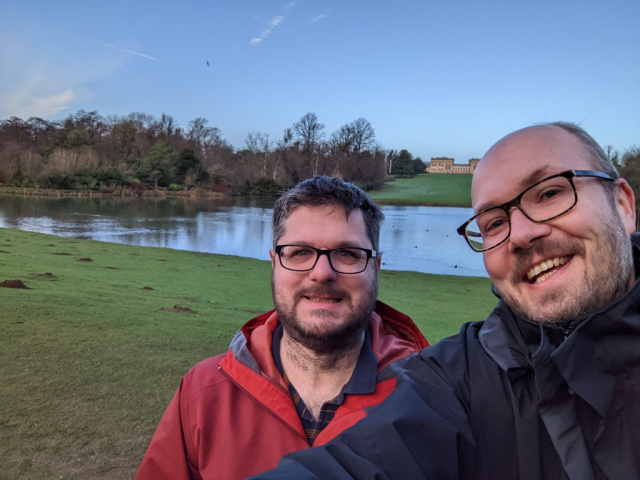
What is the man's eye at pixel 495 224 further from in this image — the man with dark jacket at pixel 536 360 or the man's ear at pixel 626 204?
the man's ear at pixel 626 204

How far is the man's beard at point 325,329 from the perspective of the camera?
1653 millimetres

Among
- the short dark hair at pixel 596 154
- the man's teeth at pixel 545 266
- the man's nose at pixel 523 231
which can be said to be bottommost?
the man's teeth at pixel 545 266

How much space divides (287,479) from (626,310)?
0.91 meters

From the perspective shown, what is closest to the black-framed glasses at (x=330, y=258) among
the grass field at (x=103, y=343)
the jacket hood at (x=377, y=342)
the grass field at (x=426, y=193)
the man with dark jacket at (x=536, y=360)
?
the jacket hood at (x=377, y=342)

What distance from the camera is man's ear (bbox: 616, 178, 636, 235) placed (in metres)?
1.21

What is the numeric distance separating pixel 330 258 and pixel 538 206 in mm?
814

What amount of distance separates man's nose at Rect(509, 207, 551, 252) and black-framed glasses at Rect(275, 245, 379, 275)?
67cm

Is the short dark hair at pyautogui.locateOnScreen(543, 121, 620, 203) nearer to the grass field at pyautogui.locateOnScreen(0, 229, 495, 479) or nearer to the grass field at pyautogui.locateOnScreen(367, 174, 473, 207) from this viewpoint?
the grass field at pyautogui.locateOnScreen(0, 229, 495, 479)

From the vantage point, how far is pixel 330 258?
1732 mm

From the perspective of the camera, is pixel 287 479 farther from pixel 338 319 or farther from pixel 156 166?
pixel 156 166

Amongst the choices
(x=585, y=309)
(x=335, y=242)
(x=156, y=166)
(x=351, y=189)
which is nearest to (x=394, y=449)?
(x=585, y=309)

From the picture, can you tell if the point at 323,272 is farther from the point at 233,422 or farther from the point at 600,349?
the point at 600,349

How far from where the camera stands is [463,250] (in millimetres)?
23719

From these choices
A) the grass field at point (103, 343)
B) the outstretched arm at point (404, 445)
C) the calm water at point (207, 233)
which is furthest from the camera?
the calm water at point (207, 233)
